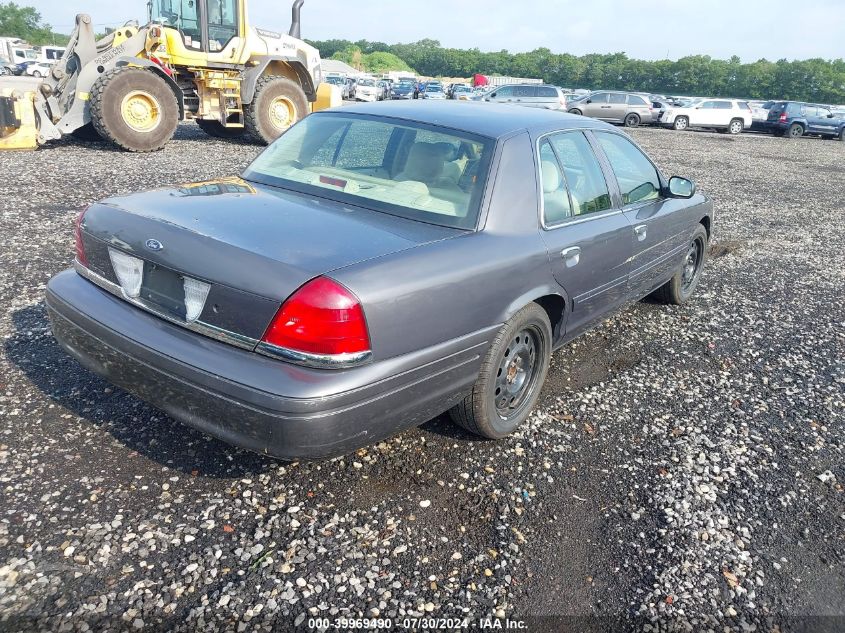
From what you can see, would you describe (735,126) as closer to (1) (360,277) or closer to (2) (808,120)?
(2) (808,120)

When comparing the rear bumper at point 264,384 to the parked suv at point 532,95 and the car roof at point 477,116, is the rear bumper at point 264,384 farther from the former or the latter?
the parked suv at point 532,95

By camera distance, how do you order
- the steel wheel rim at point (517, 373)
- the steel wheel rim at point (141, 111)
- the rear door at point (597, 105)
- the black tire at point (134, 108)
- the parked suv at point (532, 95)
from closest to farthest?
the steel wheel rim at point (517, 373)
the black tire at point (134, 108)
the steel wheel rim at point (141, 111)
the parked suv at point (532, 95)
the rear door at point (597, 105)

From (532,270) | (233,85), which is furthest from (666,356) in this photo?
(233,85)

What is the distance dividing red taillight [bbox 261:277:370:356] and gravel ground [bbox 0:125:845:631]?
80cm

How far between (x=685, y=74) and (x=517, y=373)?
273 feet

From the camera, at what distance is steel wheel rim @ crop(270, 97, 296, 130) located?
1317 cm

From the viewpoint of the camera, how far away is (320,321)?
2.31m

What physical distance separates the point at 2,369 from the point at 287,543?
223 centimetres

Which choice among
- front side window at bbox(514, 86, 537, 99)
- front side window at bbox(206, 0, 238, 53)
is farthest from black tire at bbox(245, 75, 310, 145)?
front side window at bbox(514, 86, 537, 99)

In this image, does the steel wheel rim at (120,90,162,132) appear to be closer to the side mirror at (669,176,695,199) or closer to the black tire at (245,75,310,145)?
the black tire at (245,75,310,145)

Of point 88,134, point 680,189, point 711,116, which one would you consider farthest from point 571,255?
point 711,116

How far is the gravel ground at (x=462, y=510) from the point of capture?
2.29 m

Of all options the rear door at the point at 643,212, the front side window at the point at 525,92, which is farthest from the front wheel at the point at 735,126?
the rear door at the point at 643,212

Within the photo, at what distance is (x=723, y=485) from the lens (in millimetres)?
3104
